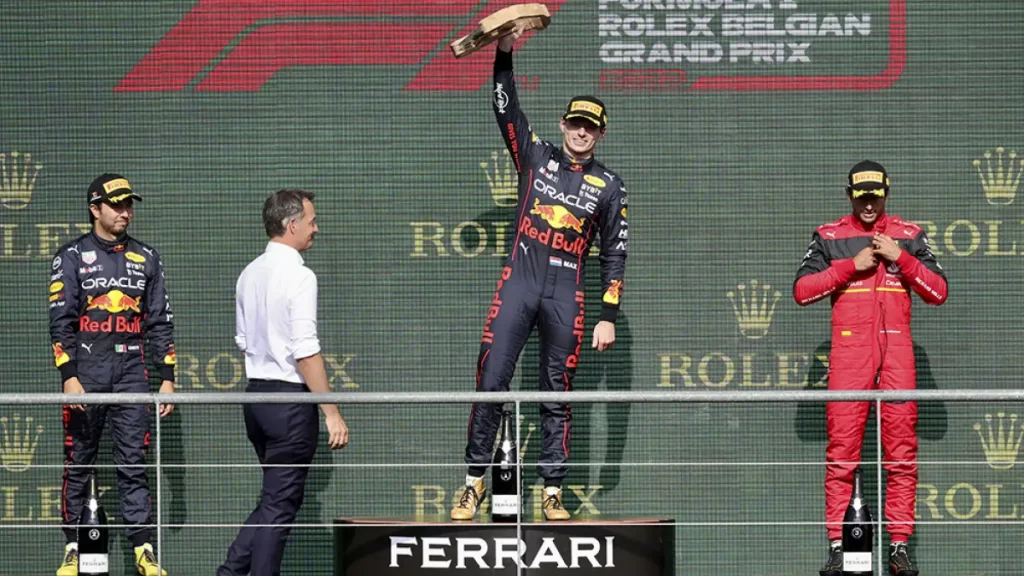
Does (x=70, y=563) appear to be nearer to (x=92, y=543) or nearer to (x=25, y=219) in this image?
(x=92, y=543)

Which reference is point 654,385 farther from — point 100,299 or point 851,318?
point 100,299

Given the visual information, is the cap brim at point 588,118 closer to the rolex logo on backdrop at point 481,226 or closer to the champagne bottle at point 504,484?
the rolex logo on backdrop at point 481,226

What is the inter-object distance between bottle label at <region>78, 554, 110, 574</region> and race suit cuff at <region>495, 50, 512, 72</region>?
2.16 m

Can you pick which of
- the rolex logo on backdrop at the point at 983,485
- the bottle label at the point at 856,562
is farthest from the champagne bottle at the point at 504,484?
the rolex logo on backdrop at the point at 983,485

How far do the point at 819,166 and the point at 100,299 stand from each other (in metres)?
3.01

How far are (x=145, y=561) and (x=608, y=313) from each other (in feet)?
6.34

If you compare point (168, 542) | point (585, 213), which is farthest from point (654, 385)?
point (168, 542)

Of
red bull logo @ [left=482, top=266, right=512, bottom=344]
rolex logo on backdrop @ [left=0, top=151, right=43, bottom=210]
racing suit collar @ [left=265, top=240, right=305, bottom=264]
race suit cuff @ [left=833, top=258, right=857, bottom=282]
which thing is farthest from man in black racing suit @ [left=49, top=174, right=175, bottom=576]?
race suit cuff @ [left=833, top=258, right=857, bottom=282]

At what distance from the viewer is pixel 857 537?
485 centimetres

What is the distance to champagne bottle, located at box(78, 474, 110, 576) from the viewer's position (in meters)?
4.86

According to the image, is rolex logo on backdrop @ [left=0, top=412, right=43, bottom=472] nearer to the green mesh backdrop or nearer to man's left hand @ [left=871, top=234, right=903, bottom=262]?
the green mesh backdrop

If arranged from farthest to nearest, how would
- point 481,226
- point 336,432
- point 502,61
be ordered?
point 481,226 → point 502,61 → point 336,432

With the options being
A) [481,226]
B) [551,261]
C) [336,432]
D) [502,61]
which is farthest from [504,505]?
[481,226]

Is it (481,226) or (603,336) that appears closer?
(603,336)
